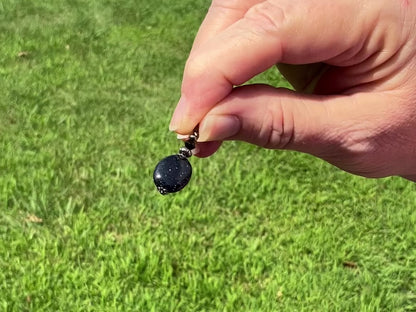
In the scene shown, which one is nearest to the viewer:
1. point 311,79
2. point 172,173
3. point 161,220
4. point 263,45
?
point 263,45

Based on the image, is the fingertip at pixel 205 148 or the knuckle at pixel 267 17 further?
the fingertip at pixel 205 148

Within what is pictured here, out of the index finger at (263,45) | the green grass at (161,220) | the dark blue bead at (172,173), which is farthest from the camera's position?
the green grass at (161,220)

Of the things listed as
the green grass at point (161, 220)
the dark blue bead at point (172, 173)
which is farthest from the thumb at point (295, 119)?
the green grass at point (161, 220)

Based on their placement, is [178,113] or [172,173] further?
[172,173]

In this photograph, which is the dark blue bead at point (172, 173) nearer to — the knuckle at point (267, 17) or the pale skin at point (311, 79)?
the pale skin at point (311, 79)

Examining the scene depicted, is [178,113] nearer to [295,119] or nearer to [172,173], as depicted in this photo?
[172,173]

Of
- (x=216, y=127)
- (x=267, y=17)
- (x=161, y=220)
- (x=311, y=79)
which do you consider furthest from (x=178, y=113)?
(x=161, y=220)

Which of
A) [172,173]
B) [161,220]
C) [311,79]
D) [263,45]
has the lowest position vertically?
[161,220]

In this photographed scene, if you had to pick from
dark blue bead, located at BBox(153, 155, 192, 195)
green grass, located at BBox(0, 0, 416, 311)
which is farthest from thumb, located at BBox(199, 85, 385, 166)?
green grass, located at BBox(0, 0, 416, 311)
